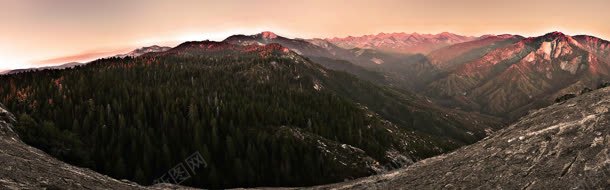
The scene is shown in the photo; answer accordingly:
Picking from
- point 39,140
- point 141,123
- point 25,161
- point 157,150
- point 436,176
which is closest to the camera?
point 436,176

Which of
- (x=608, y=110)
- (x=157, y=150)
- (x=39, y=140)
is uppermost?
(x=608, y=110)

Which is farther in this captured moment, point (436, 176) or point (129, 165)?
point (129, 165)

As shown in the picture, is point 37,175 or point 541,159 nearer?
point 541,159

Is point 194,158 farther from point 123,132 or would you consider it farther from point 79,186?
point 79,186

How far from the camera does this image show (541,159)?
40031 mm

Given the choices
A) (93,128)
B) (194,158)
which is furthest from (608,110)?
(93,128)

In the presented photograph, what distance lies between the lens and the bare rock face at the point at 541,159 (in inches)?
1385

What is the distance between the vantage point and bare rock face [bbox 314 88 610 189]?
3519cm

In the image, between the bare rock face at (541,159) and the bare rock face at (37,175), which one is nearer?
the bare rock face at (541,159)

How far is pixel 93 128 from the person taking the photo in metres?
170

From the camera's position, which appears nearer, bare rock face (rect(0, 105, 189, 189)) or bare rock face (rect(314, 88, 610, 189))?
bare rock face (rect(314, 88, 610, 189))

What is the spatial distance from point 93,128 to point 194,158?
1985 inches

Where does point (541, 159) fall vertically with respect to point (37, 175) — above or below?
above

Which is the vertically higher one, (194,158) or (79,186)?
(79,186)
